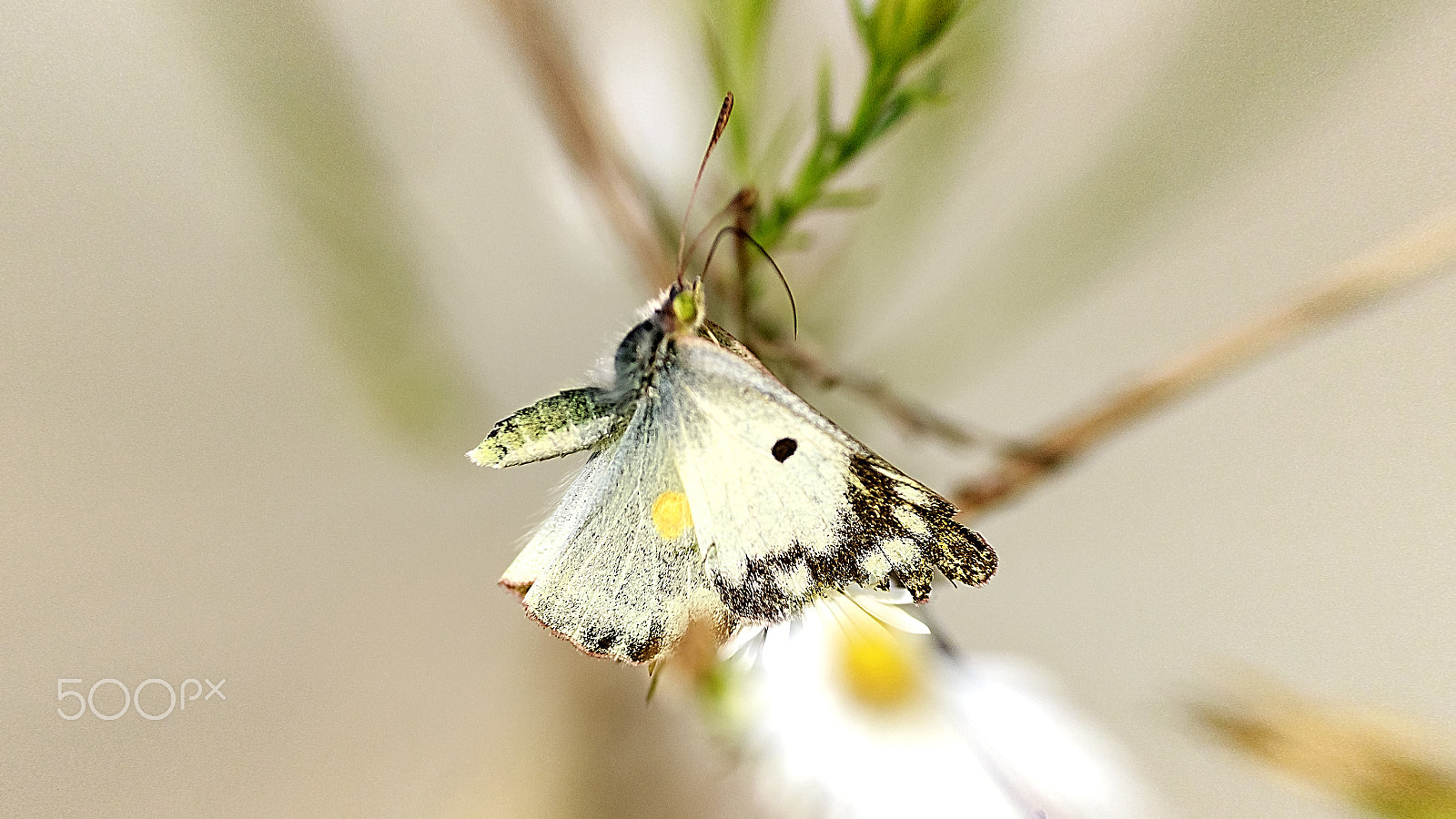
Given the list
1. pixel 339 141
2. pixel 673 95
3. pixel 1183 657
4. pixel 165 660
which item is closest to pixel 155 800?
pixel 165 660

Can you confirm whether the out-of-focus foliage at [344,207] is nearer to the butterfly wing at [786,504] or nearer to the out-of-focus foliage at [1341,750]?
the butterfly wing at [786,504]

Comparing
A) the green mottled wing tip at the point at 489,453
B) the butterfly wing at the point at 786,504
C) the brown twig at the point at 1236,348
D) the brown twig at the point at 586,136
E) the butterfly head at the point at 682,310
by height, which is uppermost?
the brown twig at the point at 1236,348

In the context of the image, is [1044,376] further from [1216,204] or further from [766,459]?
[766,459]

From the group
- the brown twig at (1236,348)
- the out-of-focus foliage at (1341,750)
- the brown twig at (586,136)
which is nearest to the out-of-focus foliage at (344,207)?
the brown twig at (586,136)

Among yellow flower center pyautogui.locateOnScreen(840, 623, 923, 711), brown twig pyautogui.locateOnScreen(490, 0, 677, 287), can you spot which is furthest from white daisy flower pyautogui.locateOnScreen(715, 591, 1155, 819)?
brown twig pyautogui.locateOnScreen(490, 0, 677, 287)

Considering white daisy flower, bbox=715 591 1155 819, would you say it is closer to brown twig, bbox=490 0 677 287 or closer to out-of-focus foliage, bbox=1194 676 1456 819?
out-of-focus foliage, bbox=1194 676 1456 819

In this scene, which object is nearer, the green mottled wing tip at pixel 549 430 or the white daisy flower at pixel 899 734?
the green mottled wing tip at pixel 549 430

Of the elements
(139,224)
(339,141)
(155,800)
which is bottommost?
(155,800)
